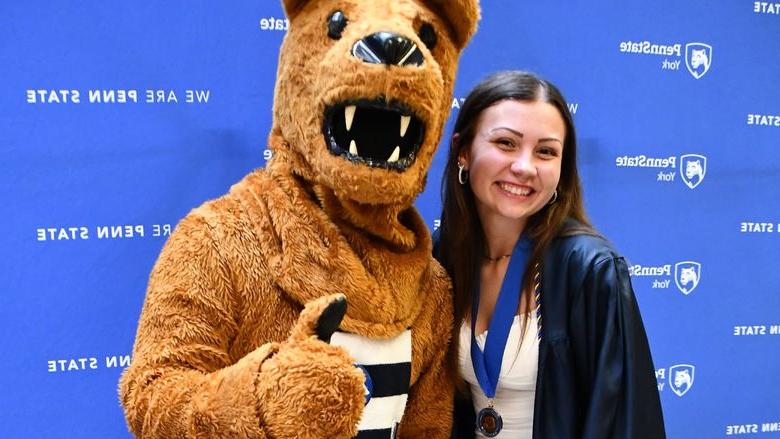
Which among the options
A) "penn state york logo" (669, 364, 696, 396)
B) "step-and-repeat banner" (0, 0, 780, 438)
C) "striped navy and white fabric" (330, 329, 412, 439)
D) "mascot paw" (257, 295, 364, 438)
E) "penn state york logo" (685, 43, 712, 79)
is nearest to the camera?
"mascot paw" (257, 295, 364, 438)

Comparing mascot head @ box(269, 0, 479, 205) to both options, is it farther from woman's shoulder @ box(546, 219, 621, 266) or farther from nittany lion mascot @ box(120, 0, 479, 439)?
woman's shoulder @ box(546, 219, 621, 266)

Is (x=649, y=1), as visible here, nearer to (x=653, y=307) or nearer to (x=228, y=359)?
(x=653, y=307)

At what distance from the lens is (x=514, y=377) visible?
1.29 meters

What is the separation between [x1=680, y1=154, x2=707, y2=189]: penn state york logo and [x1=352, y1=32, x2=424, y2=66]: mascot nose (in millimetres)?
1435

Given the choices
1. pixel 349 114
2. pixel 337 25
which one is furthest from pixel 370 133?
pixel 337 25

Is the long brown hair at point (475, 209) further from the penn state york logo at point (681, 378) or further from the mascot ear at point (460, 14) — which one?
the penn state york logo at point (681, 378)

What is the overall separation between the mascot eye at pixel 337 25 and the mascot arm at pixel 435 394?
56cm

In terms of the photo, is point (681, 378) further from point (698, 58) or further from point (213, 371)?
point (213, 371)

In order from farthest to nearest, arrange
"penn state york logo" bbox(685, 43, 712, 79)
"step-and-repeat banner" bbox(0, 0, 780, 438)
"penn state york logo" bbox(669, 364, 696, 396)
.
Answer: "penn state york logo" bbox(669, 364, 696, 396) < "penn state york logo" bbox(685, 43, 712, 79) < "step-and-repeat banner" bbox(0, 0, 780, 438)

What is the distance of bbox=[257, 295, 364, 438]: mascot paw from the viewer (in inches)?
31.9

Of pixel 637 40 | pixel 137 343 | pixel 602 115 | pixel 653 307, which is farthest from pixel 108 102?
pixel 653 307

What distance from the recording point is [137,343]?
0.98 metres

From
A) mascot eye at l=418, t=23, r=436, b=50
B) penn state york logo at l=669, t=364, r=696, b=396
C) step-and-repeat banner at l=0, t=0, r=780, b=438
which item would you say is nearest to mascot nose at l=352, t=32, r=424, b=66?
mascot eye at l=418, t=23, r=436, b=50

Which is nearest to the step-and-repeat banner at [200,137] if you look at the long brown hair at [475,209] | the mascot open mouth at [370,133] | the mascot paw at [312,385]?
the long brown hair at [475,209]
